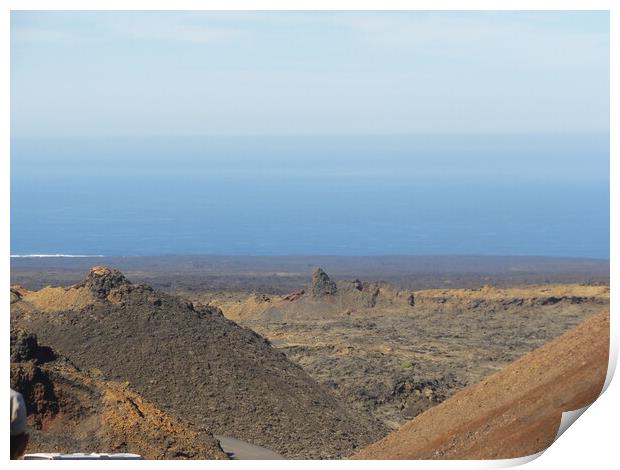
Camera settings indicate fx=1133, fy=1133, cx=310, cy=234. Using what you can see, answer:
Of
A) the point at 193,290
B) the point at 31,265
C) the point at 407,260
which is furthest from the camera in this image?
the point at 407,260

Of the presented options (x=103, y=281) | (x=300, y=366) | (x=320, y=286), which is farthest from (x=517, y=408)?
(x=320, y=286)

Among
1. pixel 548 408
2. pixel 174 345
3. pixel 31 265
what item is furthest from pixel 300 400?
pixel 31 265

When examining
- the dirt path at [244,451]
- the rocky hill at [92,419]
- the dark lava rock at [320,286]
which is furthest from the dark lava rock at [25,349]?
the dark lava rock at [320,286]

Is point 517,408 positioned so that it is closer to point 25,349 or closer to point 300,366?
point 25,349
